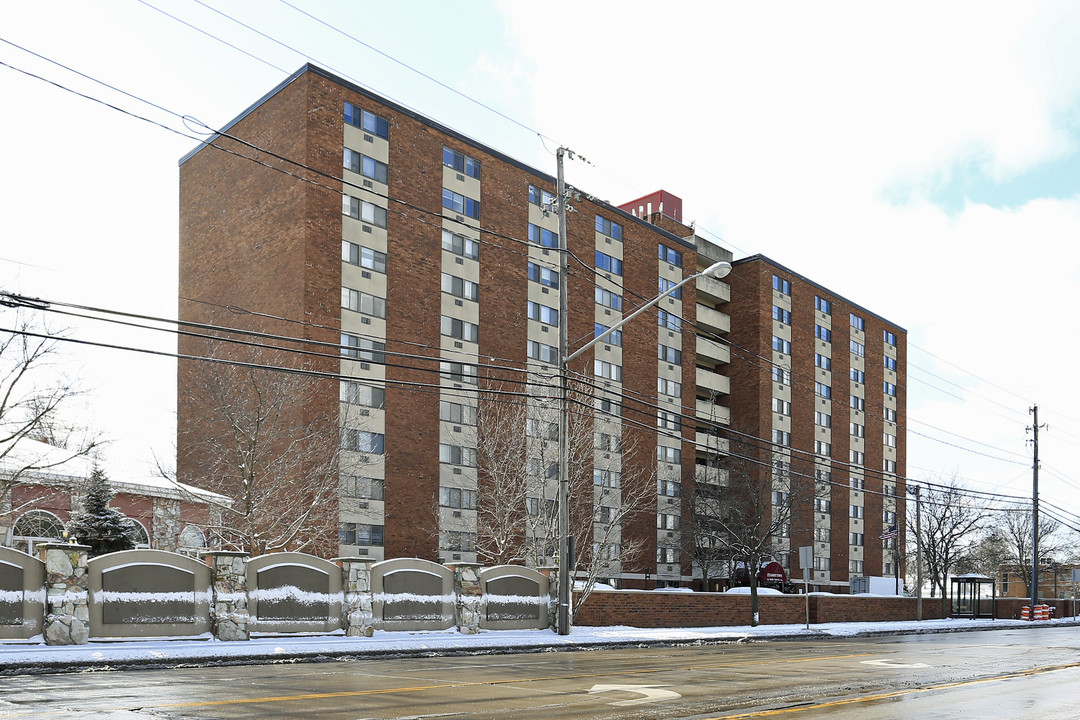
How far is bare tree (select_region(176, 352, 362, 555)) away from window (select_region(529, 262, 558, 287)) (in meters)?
14.2

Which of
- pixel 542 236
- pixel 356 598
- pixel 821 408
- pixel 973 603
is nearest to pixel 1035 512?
pixel 973 603

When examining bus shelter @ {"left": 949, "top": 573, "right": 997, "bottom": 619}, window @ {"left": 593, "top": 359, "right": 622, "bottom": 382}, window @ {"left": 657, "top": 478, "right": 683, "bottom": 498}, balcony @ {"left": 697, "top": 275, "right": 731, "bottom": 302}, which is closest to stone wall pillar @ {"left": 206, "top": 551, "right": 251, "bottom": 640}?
window @ {"left": 593, "top": 359, "right": 622, "bottom": 382}

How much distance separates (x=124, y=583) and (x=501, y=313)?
109ft

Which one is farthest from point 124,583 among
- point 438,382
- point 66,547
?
point 438,382

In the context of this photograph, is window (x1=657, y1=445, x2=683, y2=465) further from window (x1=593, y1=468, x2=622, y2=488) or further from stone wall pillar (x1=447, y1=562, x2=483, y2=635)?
stone wall pillar (x1=447, y1=562, x2=483, y2=635)

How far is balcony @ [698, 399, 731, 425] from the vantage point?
220 ft

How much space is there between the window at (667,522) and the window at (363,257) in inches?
964

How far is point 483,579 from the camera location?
87.2 feet

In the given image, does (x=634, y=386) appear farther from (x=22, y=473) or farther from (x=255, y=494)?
(x=22, y=473)

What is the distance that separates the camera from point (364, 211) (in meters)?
46.5

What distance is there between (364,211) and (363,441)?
419 inches

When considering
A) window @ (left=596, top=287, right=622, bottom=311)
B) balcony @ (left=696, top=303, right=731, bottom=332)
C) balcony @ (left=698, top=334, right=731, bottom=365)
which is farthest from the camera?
balcony @ (left=696, top=303, right=731, bottom=332)

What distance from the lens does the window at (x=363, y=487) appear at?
141 ft

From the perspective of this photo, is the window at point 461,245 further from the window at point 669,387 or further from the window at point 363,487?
the window at point 669,387
